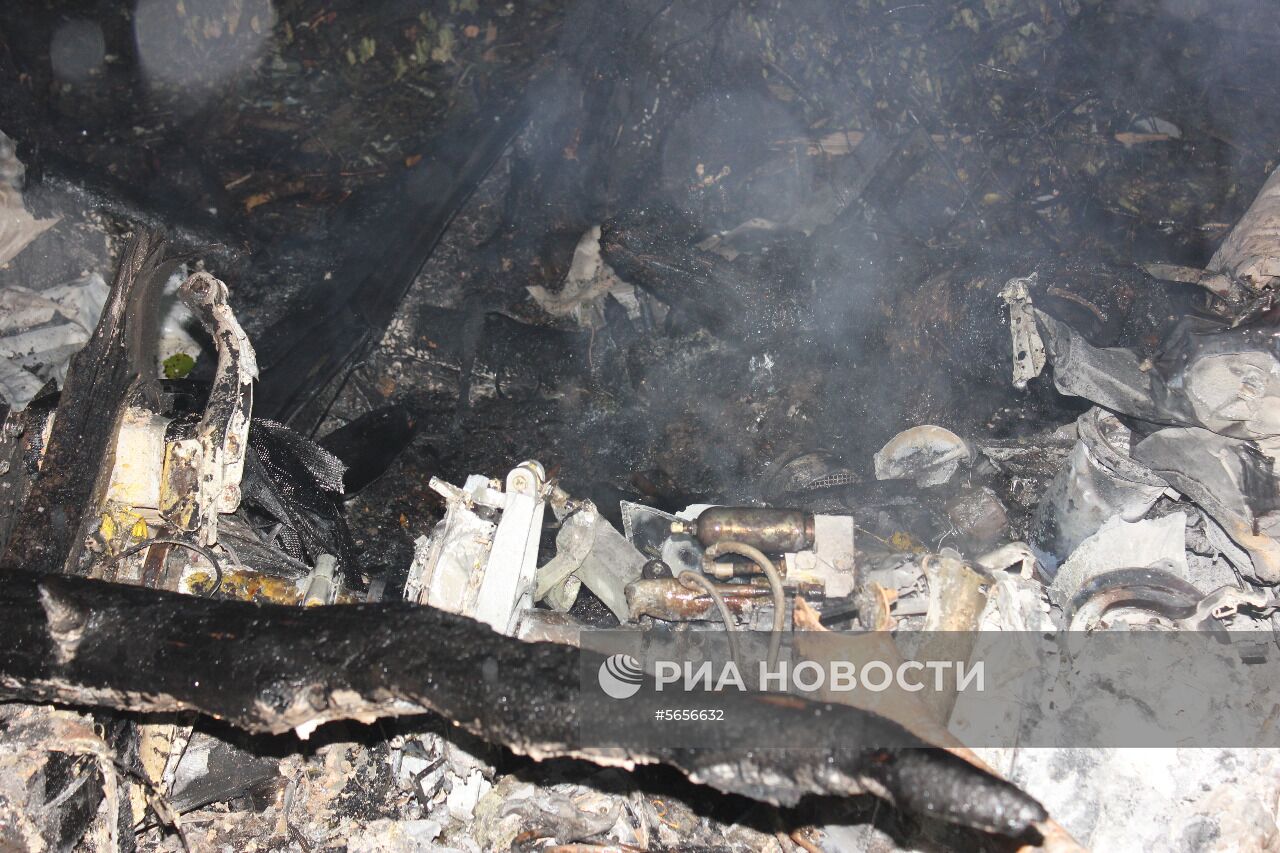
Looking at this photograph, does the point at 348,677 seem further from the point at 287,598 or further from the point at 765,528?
the point at 765,528

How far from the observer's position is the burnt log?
183 cm

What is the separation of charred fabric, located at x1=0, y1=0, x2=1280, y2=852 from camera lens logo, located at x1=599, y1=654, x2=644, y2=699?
102 millimetres

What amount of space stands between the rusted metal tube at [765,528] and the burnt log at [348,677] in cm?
107

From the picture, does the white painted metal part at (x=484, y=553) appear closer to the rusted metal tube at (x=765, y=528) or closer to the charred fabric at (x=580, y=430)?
the charred fabric at (x=580, y=430)

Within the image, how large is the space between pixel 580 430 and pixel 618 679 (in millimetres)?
2670

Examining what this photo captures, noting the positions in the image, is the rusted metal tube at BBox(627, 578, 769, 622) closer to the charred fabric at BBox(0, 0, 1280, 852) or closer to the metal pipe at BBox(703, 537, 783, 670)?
the charred fabric at BBox(0, 0, 1280, 852)

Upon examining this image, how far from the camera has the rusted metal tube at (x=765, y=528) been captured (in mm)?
3049

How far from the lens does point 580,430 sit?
4.66 metres

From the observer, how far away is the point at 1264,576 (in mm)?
2689

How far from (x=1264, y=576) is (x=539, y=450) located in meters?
3.38

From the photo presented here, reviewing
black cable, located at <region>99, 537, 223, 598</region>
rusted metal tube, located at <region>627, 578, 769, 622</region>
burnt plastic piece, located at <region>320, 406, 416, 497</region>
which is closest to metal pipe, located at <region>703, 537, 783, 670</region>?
rusted metal tube, located at <region>627, 578, 769, 622</region>

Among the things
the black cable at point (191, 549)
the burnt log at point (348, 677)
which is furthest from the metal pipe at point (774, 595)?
the black cable at point (191, 549)

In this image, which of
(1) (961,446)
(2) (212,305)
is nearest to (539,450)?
(2) (212,305)

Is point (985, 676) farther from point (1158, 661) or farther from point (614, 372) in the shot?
point (614, 372)
